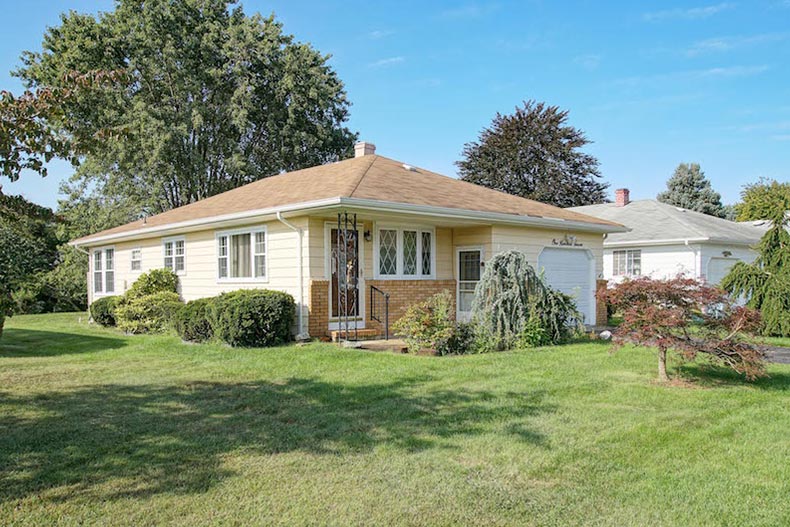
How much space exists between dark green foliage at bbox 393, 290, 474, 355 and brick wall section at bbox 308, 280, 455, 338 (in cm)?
177

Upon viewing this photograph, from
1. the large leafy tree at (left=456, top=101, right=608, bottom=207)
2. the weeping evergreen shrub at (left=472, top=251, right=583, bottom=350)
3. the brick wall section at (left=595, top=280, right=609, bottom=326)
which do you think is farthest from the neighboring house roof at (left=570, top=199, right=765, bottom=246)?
the large leafy tree at (left=456, top=101, right=608, bottom=207)

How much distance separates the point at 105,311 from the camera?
1692 cm

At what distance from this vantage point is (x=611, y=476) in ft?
14.2

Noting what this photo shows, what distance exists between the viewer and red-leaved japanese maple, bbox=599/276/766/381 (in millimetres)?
7195

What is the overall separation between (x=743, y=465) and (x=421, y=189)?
32.6 ft

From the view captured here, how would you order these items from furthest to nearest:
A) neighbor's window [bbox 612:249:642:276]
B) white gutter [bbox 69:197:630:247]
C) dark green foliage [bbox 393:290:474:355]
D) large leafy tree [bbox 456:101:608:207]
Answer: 1. large leafy tree [bbox 456:101:608:207]
2. neighbor's window [bbox 612:249:642:276]
3. white gutter [bbox 69:197:630:247]
4. dark green foliage [bbox 393:290:474:355]

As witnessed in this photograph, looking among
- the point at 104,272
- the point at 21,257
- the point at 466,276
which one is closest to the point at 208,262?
the point at 466,276

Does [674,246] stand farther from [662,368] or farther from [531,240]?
[662,368]

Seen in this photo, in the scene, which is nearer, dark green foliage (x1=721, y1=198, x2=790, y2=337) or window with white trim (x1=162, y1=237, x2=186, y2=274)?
dark green foliage (x1=721, y1=198, x2=790, y2=337)

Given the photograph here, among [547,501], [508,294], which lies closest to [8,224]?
[547,501]

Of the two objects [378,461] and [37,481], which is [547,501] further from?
[37,481]

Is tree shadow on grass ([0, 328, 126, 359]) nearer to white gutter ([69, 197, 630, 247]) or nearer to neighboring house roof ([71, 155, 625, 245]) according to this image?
white gutter ([69, 197, 630, 247])

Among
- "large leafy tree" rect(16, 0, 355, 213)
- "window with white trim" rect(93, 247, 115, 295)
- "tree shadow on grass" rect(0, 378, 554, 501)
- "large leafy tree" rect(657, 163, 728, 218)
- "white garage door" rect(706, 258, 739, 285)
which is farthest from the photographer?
"large leafy tree" rect(657, 163, 728, 218)

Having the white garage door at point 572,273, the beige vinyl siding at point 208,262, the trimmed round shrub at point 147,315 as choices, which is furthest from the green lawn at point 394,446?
the white garage door at point 572,273
